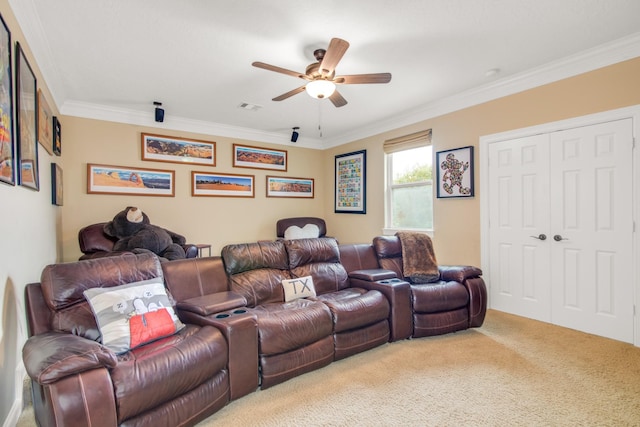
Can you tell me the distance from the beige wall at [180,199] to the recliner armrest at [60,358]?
3.12 meters

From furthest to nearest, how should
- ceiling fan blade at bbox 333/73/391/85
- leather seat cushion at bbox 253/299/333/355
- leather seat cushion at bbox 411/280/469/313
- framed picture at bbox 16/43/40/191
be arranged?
leather seat cushion at bbox 411/280/469/313 < ceiling fan blade at bbox 333/73/391/85 < leather seat cushion at bbox 253/299/333/355 < framed picture at bbox 16/43/40/191

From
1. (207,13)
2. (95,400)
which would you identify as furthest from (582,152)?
(95,400)

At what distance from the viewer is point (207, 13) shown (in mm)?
2303

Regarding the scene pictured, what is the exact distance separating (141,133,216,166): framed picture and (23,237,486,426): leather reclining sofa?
2667 mm

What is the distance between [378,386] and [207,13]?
9.61ft

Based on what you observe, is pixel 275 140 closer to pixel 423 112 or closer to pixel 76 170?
pixel 423 112

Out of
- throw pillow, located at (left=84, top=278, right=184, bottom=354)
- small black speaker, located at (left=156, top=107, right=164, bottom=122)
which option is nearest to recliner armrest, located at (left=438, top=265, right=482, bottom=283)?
throw pillow, located at (left=84, top=278, right=184, bottom=354)

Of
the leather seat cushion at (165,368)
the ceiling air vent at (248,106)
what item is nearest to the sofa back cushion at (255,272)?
the leather seat cushion at (165,368)

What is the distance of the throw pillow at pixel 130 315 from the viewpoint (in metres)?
1.77

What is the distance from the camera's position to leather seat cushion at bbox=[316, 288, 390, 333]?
252 cm

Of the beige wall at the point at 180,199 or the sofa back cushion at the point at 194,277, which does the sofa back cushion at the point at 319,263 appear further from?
the beige wall at the point at 180,199

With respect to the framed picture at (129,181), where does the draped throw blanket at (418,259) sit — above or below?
below

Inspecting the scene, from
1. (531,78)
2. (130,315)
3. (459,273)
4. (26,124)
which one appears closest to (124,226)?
(26,124)

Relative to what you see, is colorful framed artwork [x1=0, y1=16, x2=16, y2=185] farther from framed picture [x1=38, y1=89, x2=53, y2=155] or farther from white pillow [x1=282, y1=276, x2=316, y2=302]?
white pillow [x1=282, y1=276, x2=316, y2=302]
